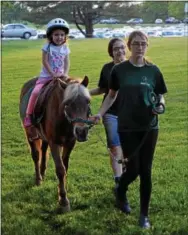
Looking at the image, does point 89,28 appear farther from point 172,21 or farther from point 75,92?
point 75,92

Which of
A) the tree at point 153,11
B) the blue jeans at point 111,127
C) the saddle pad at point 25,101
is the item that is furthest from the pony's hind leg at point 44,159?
the tree at point 153,11

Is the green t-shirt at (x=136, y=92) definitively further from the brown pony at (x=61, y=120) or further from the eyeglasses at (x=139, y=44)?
the brown pony at (x=61, y=120)

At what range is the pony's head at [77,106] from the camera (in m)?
4.90

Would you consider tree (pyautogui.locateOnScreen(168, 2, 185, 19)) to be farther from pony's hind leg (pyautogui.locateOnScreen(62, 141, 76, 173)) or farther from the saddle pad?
pony's hind leg (pyautogui.locateOnScreen(62, 141, 76, 173))

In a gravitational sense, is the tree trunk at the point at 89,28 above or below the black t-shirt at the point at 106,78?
above

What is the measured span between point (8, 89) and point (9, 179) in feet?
30.7

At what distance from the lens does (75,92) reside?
5047 mm

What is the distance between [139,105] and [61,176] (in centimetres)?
144

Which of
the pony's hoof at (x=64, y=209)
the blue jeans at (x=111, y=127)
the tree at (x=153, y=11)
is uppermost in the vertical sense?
the tree at (x=153, y=11)

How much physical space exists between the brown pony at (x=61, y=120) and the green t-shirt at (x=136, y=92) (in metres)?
0.43

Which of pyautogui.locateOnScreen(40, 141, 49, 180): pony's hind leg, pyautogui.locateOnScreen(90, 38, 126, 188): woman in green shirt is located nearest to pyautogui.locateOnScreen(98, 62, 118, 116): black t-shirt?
pyautogui.locateOnScreen(90, 38, 126, 188): woman in green shirt

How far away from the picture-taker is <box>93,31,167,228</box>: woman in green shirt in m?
4.64

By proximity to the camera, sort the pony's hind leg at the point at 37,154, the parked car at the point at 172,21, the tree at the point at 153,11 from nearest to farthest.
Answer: the pony's hind leg at the point at 37,154
the tree at the point at 153,11
the parked car at the point at 172,21

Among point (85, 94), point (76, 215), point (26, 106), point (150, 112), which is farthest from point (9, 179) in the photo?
point (150, 112)
